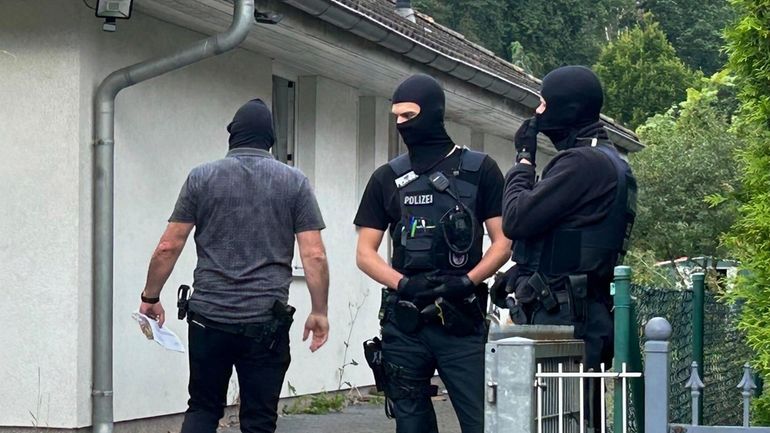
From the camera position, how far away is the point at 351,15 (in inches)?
387

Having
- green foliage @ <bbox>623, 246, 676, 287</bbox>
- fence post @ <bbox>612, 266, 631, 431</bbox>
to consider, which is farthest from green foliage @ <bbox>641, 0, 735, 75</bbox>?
fence post @ <bbox>612, 266, 631, 431</bbox>

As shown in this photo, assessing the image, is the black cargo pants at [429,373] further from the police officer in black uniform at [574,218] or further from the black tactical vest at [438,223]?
the police officer in black uniform at [574,218]

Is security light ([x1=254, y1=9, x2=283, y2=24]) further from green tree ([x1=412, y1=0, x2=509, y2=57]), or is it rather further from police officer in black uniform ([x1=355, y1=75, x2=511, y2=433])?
green tree ([x1=412, y1=0, x2=509, y2=57])

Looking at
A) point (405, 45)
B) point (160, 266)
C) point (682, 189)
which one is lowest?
point (160, 266)

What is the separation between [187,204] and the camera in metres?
6.73

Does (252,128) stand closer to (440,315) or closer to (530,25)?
(440,315)

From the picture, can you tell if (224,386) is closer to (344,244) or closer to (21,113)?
(21,113)

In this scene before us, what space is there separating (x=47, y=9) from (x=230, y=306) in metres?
2.85

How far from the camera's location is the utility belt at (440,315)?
242 inches

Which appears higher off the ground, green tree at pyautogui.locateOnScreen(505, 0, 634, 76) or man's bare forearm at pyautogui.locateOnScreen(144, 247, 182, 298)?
green tree at pyautogui.locateOnScreen(505, 0, 634, 76)

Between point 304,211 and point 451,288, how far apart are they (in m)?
0.91

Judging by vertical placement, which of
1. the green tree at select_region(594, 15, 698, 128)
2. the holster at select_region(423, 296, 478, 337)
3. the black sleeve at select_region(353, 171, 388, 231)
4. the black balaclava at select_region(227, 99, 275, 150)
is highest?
the green tree at select_region(594, 15, 698, 128)

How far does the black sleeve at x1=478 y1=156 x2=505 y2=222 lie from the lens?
6.34 m

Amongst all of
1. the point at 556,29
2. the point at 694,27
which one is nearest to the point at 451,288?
the point at 556,29
